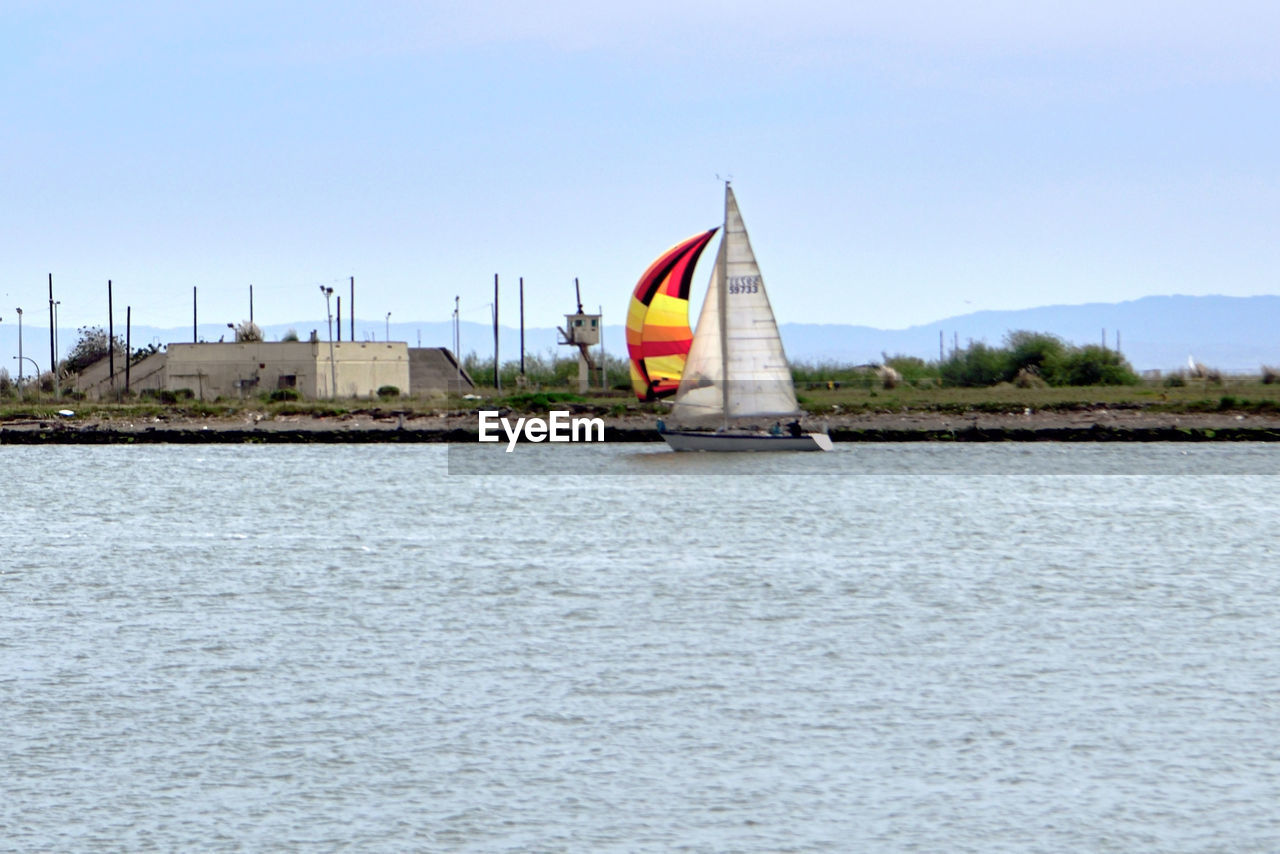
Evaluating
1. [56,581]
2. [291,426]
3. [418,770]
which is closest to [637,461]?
[291,426]

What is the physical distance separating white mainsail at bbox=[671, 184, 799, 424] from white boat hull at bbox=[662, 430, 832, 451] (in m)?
0.52

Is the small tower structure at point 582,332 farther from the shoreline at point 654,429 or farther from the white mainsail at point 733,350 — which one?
the white mainsail at point 733,350

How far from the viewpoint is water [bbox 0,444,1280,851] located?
10.1m

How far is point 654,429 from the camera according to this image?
57.6m

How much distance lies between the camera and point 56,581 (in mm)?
21625

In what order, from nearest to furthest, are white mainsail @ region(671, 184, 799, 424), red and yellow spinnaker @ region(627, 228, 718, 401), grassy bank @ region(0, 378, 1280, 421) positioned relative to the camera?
white mainsail @ region(671, 184, 799, 424) → red and yellow spinnaker @ region(627, 228, 718, 401) → grassy bank @ region(0, 378, 1280, 421)

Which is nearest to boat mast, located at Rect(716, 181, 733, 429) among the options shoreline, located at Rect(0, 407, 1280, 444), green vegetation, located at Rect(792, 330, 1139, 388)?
shoreline, located at Rect(0, 407, 1280, 444)

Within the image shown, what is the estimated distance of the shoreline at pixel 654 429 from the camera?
5562 cm

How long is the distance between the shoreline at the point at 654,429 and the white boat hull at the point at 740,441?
10757 mm

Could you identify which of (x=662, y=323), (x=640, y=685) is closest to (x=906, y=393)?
(x=662, y=323)

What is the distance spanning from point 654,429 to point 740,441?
14.4 m

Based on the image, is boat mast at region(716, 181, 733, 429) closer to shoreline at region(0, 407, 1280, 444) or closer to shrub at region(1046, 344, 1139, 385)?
shoreline at region(0, 407, 1280, 444)

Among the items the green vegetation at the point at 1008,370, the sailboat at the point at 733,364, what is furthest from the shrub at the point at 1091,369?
the sailboat at the point at 733,364

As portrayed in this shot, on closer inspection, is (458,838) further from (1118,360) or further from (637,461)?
(1118,360)
